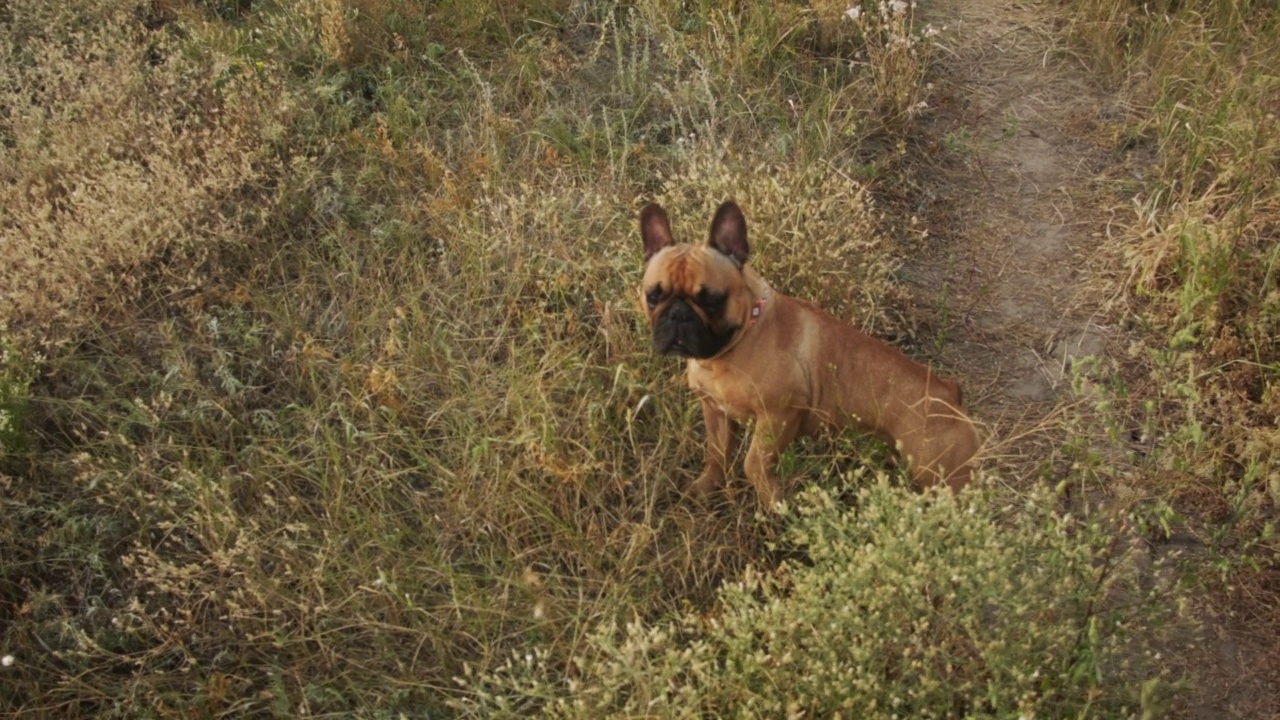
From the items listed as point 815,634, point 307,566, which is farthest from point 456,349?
point 815,634

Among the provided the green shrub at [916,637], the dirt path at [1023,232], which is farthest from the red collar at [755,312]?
the dirt path at [1023,232]

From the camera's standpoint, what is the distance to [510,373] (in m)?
3.91

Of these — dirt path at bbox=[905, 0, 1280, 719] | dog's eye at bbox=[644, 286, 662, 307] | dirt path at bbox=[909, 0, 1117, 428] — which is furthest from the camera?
dirt path at bbox=[909, 0, 1117, 428]

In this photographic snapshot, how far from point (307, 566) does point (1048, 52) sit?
4.71m

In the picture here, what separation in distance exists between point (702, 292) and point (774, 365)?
376mm

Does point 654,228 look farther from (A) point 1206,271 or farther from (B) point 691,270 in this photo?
(A) point 1206,271

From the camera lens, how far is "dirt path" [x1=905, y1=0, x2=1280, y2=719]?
381cm

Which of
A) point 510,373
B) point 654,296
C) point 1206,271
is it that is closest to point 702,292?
point 654,296

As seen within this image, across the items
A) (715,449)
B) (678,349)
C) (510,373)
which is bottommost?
(715,449)

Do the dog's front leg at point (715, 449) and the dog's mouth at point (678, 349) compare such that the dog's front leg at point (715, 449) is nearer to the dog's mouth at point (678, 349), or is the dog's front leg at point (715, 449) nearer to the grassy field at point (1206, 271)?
the dog's mouth at point (678, 349)

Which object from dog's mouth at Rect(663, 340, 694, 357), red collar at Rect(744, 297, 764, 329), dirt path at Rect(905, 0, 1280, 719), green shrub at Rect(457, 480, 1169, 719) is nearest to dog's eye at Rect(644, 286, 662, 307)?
dog's mouth at Rect(663, 340, 694, 357)

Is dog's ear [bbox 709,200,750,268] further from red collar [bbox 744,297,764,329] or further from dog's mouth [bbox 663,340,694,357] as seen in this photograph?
dog's mouth [bbox 663,340,694,357]

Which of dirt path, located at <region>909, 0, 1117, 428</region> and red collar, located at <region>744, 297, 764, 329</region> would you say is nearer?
red collar, located at <region>744, 297, 764, 329</region>

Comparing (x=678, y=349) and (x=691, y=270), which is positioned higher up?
(x=691, y=270)
